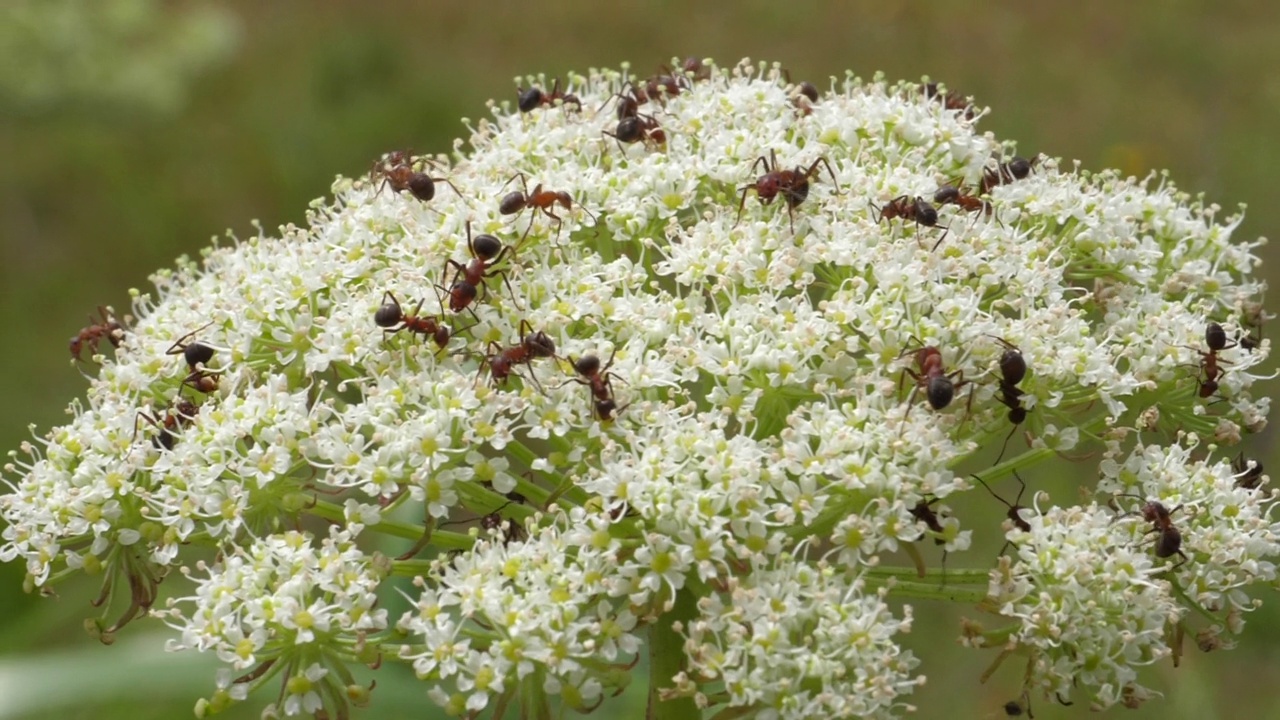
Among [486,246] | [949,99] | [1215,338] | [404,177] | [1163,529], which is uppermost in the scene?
[949,99]

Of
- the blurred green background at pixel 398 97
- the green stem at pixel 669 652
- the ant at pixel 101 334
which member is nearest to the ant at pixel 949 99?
the green stem at pixel 669 652

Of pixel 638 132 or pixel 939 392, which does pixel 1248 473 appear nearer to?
pixel 939 392

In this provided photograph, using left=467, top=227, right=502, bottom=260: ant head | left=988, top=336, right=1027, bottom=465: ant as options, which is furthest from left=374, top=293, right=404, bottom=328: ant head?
left=988, top=336, right=1027, bottom=465: ant

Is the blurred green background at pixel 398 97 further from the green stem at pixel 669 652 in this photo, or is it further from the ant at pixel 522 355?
the ant at pixel 522 355

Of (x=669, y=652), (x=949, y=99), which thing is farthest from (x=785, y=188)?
(x=669, y=652)

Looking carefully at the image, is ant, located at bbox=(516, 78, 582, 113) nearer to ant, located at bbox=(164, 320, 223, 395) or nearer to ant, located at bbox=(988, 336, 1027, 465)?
ant, located at bbox=(164, 320, 223, 395)

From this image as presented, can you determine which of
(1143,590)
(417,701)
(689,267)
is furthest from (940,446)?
(417,701)
